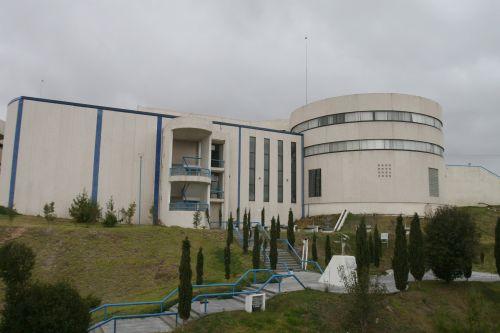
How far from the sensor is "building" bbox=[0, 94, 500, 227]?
129ft

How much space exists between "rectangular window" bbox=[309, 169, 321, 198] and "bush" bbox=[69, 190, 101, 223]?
82.6 feet

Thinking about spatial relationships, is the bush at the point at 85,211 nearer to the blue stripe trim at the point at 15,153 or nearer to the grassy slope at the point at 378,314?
the blue stripe trim at the point at 15,153

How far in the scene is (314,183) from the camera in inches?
2053

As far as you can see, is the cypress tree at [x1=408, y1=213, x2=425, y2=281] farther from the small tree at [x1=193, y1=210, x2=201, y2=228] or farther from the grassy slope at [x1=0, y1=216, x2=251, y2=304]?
the small tree at [x1=193, y1=210, x2=201, y2=228]

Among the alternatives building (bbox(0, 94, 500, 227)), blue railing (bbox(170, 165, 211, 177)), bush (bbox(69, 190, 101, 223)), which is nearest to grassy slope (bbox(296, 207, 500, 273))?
building (bbox(0, 94, 500, 227))

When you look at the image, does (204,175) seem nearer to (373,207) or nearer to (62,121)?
(62,121)

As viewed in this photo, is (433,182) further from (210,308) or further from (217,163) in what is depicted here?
(210,308)

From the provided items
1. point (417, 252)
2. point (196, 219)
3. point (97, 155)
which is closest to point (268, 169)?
point (196, 219)

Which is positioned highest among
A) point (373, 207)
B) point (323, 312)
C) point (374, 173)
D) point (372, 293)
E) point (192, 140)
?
point (192, 140)

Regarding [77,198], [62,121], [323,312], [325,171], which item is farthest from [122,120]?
[323,312]

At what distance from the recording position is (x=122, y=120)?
42594 mm

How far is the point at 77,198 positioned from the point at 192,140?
1355 cm

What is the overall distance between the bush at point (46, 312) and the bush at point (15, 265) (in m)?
1.61

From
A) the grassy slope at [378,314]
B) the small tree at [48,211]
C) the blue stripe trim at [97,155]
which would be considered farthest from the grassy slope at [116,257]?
the blue stripe trim at [97,155]
